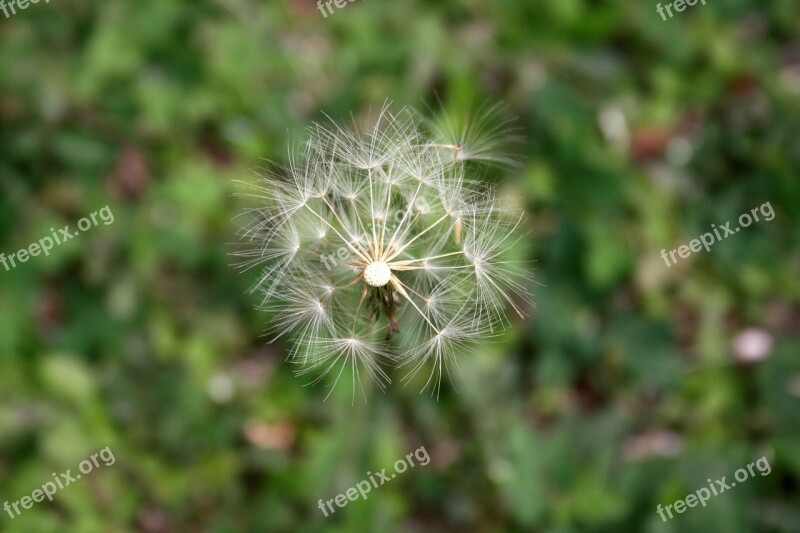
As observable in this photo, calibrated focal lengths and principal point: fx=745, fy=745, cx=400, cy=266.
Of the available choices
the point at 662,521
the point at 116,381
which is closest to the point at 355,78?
the point at 116,381

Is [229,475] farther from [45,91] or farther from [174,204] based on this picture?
[45,91]
